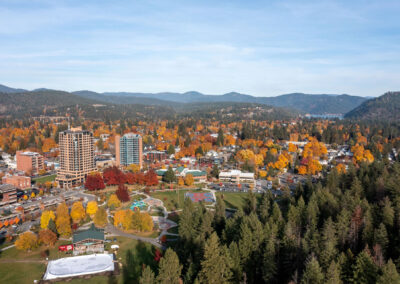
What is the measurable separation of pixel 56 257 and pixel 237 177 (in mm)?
35503

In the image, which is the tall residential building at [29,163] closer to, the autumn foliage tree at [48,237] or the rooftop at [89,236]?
the autumn foliage tree at [48,237]

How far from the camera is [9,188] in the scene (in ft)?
146

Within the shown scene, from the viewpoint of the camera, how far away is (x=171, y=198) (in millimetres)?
48125

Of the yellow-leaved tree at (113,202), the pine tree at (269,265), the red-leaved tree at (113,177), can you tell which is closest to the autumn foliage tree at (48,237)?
the yellow-leaved tree at (113,202)

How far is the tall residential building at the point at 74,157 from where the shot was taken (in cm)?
5617

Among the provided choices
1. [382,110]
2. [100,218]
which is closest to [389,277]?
[100,218]

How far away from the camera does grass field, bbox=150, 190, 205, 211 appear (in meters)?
43.7

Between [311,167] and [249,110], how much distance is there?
124m

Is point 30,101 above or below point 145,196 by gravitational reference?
above

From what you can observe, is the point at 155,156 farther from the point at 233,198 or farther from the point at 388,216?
the point at 388,216

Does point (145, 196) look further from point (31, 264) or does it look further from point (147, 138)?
point (147, 138)

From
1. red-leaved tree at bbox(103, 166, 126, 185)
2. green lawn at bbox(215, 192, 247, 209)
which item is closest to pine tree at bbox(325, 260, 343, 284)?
green lawn at bbox(215, 192, 247, 209)

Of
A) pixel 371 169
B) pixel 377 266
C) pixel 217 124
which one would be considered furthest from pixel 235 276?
pixel 217 124

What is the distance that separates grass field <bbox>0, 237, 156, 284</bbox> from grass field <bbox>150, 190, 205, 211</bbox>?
11615 millimetres
